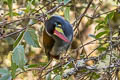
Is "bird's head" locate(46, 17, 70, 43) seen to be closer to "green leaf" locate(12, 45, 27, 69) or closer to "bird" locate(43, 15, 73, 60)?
"bird" locate(43, 15, 73, 60)

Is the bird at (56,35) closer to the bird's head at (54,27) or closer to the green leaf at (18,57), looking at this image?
the bird's head at (54,27)

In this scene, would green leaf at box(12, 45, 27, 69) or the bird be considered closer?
green leaf at box(12, 45, 27, 69)

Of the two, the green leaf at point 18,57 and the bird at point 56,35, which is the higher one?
the bird at point 56,35

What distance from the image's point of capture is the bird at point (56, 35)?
119 centimetres

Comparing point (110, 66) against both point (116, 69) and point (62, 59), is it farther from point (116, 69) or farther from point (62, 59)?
point (62, 59)

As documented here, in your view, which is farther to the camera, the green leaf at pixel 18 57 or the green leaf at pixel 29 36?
the green leaf at pixel 29 36

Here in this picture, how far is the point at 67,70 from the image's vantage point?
4.82 ft


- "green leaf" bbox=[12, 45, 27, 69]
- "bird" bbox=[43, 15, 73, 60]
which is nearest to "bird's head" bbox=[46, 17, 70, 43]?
"bird" bbox=[43, 15, 73, 60]

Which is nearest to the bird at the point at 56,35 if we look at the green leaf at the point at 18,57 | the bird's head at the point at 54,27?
the bird's head at the point at 54,27

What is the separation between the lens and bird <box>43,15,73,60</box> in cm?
119

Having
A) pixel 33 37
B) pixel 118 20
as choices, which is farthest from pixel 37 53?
pixel 33 37

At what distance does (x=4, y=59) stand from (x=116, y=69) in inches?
76.4

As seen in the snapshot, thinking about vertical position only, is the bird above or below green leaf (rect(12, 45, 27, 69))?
above

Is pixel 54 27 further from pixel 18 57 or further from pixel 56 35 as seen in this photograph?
pixel 18 57
